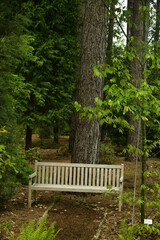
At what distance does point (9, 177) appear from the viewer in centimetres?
760

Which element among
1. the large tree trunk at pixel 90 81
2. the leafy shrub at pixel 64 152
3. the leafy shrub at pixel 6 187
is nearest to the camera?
the leafy shrub at pixel 6 187

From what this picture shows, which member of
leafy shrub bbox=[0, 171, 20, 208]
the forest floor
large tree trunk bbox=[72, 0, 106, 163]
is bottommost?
the forest floor

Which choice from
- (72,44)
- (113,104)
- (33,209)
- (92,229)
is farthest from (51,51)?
(113,104)

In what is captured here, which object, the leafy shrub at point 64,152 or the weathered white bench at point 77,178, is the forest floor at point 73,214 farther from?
the leafy shrub at point 64,152

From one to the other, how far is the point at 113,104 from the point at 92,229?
276 cm

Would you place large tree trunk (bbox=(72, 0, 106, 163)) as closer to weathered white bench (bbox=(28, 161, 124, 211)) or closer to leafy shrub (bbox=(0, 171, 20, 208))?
weathered white bench (bbox=(28, 161, 124, 211))

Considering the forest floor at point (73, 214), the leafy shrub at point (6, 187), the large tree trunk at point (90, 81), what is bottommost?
the forest floor at point (73, 214)

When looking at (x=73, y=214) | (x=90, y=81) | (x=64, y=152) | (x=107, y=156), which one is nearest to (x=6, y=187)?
(x=73, y=214)

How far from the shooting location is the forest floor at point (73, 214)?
21.5ft

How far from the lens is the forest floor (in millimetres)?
6543

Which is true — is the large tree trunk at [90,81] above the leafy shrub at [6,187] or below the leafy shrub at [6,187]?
above

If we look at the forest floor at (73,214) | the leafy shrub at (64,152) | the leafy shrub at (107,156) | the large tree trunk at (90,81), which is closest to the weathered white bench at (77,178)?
the forest floor at (73,214)

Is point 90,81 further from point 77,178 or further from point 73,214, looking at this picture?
point 73,214

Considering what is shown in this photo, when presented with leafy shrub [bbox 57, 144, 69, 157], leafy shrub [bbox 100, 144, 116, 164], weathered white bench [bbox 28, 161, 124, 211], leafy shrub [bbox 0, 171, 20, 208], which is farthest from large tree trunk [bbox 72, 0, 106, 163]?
leafy shrub [bbox 57, 144, 69, 157]
